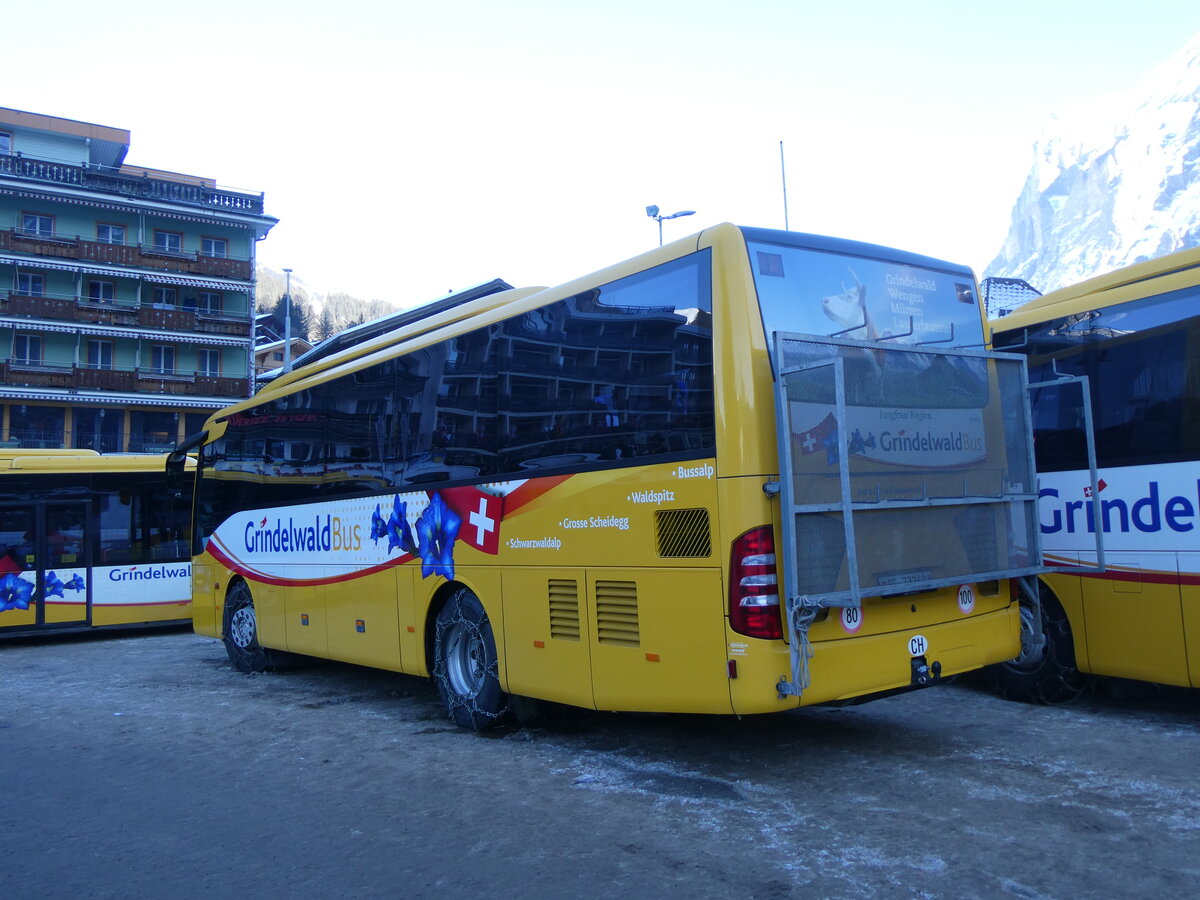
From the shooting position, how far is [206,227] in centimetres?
5066

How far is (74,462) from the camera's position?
55.7 feet

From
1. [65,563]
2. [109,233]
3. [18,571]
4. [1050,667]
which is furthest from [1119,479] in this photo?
[109,233]

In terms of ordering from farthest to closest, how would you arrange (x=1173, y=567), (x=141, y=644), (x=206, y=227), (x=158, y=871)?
(x=206, y=227) < (x=141, y=644) < (x=1173, y=567) < (x=158, y=871)

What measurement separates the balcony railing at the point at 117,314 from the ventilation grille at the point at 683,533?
47.9 metres

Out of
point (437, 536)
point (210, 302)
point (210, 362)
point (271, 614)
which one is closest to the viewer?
point (437, 536)

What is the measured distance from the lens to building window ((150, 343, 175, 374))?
163ft

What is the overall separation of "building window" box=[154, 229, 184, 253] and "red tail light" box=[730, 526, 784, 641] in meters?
49.8

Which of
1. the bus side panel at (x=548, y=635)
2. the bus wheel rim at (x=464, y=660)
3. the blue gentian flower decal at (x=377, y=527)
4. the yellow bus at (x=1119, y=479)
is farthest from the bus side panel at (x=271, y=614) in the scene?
the yellow bus at (x=1119, y=479)

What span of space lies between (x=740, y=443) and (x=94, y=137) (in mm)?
55051

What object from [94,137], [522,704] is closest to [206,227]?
[94,137]

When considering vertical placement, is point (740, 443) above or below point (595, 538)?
above

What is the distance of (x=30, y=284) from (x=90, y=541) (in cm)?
3624

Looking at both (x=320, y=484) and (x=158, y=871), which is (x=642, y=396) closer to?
(x=158, y=871)

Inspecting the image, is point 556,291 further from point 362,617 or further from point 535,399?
point 362,617
